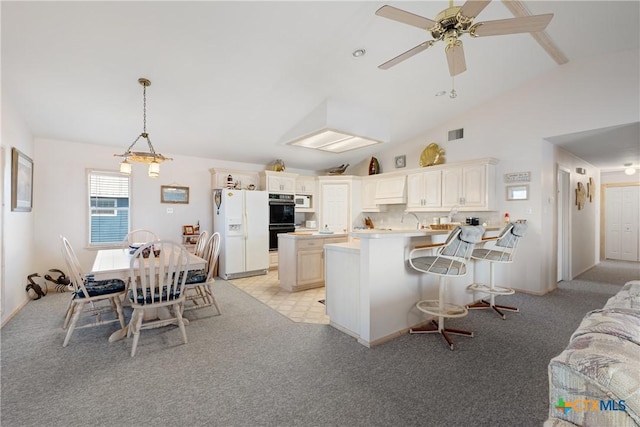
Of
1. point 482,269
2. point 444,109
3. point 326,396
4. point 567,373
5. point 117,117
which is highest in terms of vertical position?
point 444,109

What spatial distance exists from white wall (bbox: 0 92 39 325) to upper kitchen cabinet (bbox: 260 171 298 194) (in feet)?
11.5

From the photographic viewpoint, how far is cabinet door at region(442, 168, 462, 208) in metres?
4.87

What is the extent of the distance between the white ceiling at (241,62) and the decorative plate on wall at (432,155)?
76 cm

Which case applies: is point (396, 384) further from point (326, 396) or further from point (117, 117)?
point (117, 117)

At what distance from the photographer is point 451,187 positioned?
16.3 ft

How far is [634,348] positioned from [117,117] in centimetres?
512

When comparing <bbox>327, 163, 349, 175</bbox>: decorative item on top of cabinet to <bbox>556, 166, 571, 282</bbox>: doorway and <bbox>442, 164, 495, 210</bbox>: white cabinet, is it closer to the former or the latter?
<bbox>442, 164, 495, 210</bbox>: white cabinet

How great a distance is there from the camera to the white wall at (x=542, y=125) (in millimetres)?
3639

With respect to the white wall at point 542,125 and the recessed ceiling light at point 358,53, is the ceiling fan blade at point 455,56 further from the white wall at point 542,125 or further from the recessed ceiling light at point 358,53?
the white wall at point 542,125

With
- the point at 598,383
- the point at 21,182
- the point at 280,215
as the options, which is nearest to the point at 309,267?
the point at 280,215

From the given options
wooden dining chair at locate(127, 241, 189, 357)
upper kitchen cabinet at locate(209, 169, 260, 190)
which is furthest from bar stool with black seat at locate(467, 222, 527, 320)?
upper kitchen cabinet at locate(209, 169, 260, 190)

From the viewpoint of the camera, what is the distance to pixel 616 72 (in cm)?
361

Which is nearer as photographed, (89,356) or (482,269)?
(89,356)

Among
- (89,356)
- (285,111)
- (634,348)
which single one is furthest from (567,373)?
(285,111)
